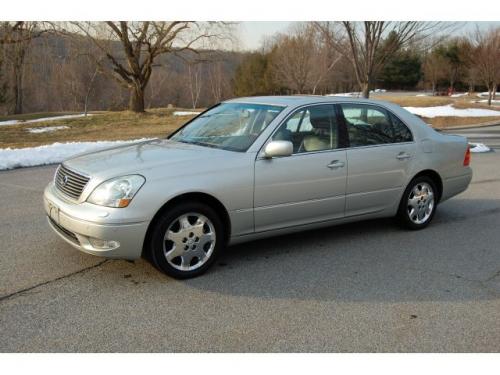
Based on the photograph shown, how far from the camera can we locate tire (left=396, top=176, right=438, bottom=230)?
5.69 metres

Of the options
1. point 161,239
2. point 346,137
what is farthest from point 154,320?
point 346,137

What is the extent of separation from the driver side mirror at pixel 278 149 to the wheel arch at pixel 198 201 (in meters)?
0.66

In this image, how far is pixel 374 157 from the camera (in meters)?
5.29

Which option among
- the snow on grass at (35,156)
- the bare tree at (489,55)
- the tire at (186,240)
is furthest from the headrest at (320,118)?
the bare tree at (489,55)

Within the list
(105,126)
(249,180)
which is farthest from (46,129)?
(249,180)

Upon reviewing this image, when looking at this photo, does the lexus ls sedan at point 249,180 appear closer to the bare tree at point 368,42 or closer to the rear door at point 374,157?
the rear door at point 374,157

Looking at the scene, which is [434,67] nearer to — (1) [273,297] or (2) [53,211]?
(1) [273,297]

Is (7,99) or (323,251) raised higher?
(7,99)

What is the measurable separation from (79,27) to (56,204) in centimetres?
2415

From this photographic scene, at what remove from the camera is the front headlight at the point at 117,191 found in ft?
12.9

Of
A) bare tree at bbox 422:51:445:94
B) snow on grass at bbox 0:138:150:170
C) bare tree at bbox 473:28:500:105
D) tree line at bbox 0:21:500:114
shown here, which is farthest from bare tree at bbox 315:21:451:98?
bare tree at bbox 422:51:445:94

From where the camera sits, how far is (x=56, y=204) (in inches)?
169

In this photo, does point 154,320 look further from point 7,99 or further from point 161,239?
point 7,99

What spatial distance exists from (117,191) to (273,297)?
4.99 ft
